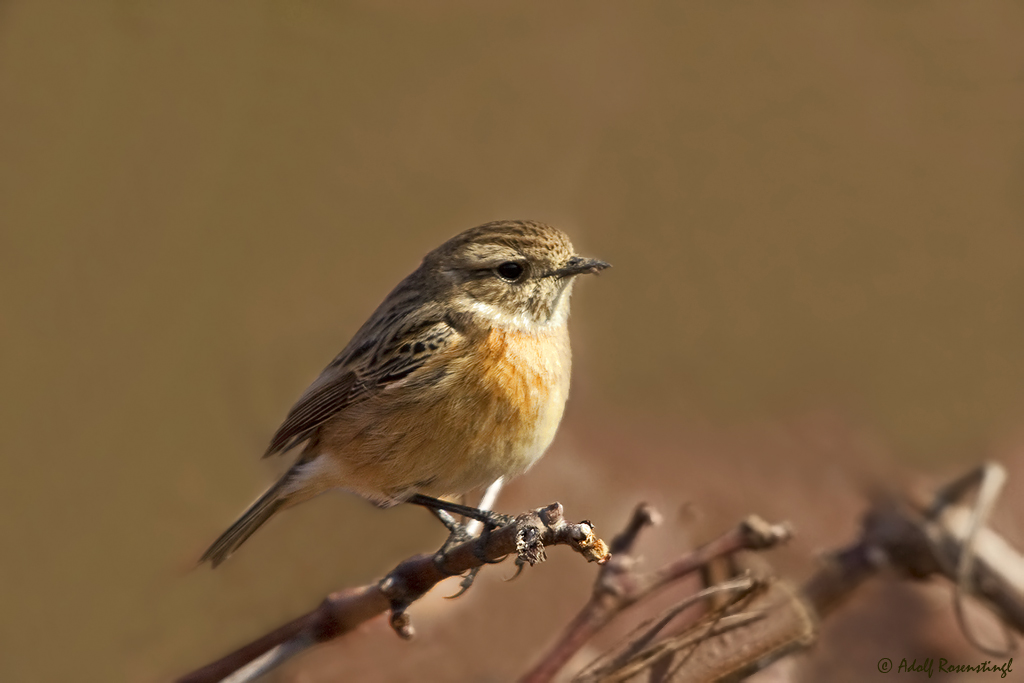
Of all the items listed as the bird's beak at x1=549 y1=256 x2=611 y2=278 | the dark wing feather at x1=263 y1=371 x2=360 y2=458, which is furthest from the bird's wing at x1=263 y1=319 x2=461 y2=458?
the bird's beak at x1=549 y1=256 x2=611 y2=278

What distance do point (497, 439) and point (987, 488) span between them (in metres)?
2.03

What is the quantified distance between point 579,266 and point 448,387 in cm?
70

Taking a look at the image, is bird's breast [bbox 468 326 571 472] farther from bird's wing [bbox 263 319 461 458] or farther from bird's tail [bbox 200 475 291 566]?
bird's tail [bbox 200 475 291 566]

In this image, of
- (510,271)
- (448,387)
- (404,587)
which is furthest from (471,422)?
(404,587)

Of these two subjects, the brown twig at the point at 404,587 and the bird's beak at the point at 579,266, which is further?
the bird's beak at the point at 579,266

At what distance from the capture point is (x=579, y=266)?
10.9 ft

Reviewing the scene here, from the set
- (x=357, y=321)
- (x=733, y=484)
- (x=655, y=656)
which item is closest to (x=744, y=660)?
(x=655, y=656)

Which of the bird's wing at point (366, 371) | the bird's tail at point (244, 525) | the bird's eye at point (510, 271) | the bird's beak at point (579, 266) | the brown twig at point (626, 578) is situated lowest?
the brown twig at point (626, 578)

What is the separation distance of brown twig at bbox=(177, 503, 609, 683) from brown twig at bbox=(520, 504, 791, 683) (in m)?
0.49

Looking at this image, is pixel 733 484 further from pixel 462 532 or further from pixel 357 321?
pixel 357 321

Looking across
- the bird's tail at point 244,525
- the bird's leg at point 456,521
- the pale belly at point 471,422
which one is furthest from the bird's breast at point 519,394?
the bird's tail at point 244,525

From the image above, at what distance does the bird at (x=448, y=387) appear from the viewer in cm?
326

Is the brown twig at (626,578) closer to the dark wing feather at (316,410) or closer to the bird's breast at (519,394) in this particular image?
the bird's breast at (519,394)

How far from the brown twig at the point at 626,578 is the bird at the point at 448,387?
2.04 ft
